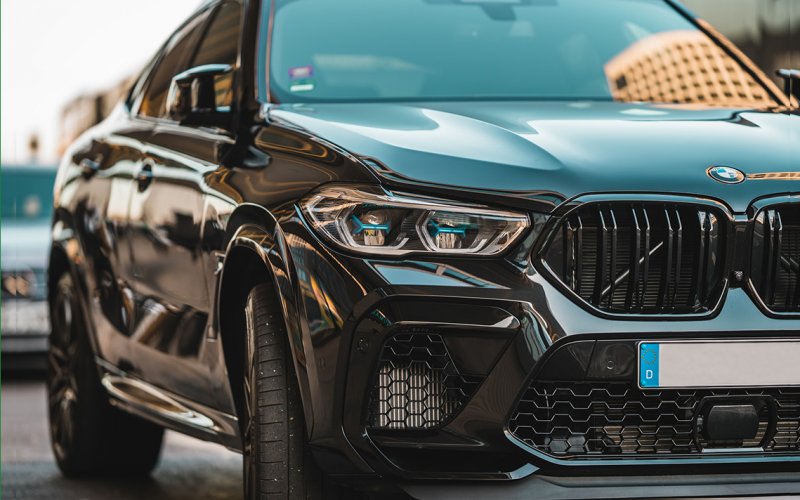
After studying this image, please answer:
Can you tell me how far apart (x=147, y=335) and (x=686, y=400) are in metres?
2.28

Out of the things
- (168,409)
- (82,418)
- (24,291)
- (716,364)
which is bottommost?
(24,291)

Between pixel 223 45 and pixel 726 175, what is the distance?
225 centimetres

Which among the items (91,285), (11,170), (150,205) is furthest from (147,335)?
(11,170)

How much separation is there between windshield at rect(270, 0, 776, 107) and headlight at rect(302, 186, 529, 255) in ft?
3.84

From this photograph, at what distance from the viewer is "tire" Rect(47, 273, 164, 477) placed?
6.39 m

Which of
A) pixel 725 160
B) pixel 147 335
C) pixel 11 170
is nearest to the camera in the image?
pixel 725 160

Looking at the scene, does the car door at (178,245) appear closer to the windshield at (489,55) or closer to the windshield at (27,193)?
the windshield at (489,55)

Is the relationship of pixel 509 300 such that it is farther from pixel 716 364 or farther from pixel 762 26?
pixel 762 26

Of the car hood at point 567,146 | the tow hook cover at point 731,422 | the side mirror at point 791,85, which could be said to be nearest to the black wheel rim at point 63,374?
the car hood at point 567,146

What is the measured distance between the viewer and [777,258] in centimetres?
374

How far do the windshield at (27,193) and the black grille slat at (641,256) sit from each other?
32.3ft

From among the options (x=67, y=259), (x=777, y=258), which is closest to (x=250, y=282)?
(x=777, y=258)

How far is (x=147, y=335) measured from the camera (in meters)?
5.39

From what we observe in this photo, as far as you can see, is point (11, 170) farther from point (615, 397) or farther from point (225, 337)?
point (615, 397)
